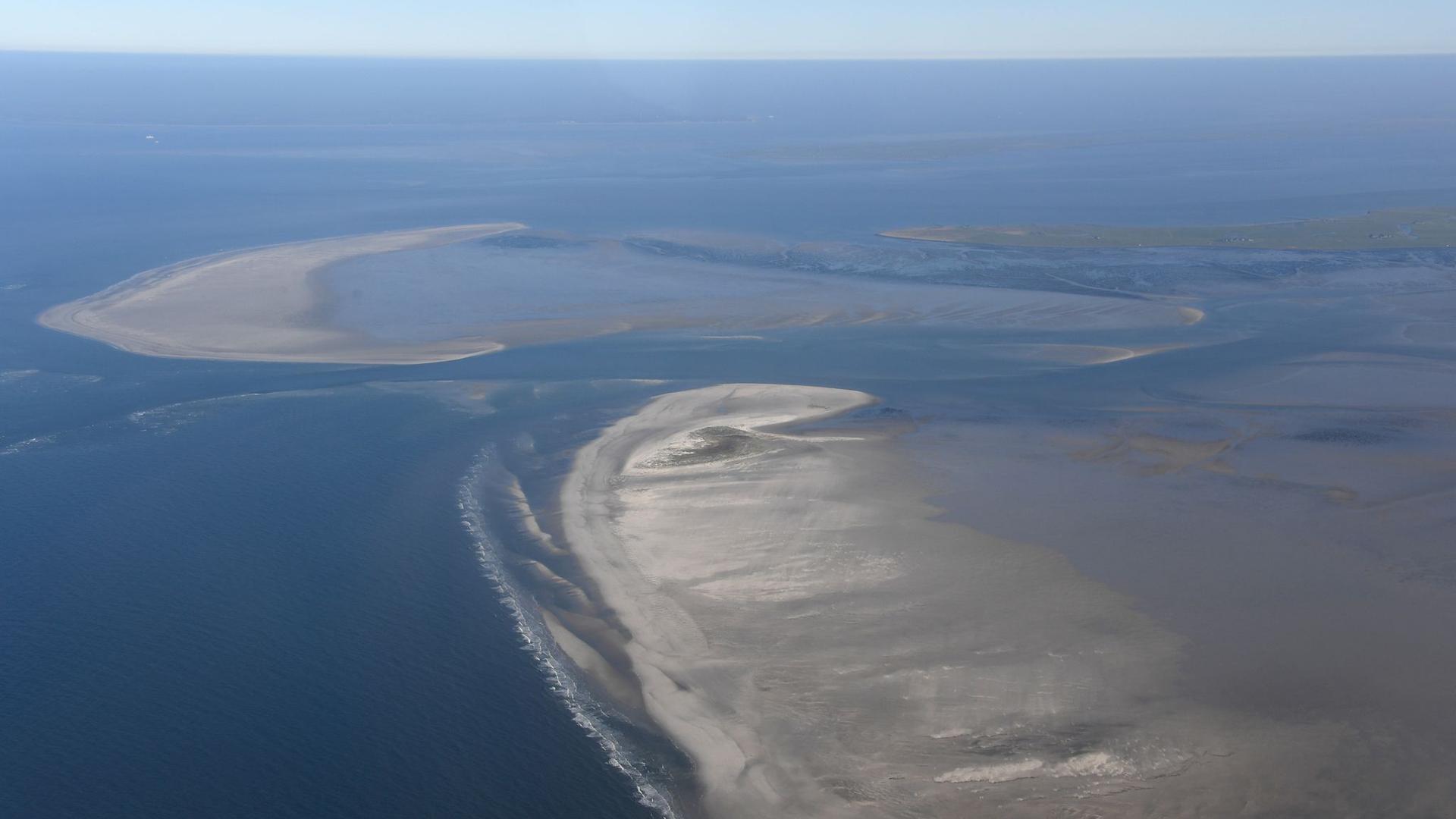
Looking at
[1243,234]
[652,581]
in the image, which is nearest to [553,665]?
[652,581]

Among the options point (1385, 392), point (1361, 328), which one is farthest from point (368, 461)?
point (1361, 328)

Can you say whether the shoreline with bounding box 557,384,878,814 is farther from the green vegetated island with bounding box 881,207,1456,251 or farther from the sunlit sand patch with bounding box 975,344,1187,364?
the green vegetated island with bounding box 881,207,1456,251

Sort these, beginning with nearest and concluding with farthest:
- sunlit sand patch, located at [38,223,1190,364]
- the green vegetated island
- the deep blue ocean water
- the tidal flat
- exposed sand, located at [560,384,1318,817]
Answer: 1. exposed sand, located at [560,384,1318,817]
2. the tidal flat
3. the deep blue ocean water
4. sunlit sand patch, located at [38,223,1190,364]
5. the green vegetated island

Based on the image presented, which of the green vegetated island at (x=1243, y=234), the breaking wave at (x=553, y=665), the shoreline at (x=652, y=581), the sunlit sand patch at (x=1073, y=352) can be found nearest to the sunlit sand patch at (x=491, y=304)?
the sunlit sand patch at (x=1073, y=352)

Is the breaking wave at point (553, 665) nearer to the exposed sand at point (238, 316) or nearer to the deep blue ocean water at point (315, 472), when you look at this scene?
the deep blue ocean water at point (315, 472)

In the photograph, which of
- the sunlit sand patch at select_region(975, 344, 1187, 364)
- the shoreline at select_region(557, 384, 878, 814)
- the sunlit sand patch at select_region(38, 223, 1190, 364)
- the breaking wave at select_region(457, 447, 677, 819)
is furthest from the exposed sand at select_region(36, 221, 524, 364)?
the sunlit sand patch at select_region(975, 344, 1187, 364)
